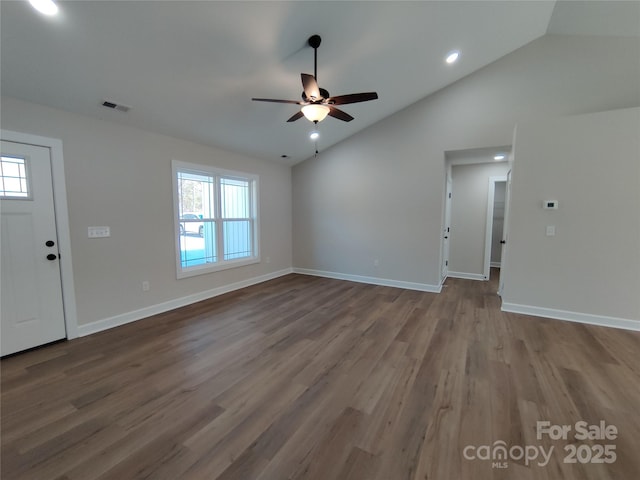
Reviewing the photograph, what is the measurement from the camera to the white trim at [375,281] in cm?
510

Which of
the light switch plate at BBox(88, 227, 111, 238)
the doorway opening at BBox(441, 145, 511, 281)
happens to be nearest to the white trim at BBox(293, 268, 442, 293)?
the doorway opening at BBox(441, 145, 511, 281)

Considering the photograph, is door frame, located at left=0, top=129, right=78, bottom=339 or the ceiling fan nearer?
the ceiling fan

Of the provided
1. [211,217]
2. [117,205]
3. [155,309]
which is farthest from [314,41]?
[155,309]

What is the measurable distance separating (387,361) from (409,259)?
2.89m

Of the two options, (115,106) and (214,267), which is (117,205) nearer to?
(115,106)

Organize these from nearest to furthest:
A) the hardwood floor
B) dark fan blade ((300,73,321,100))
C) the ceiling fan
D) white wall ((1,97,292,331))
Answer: the hardwood floor, dark fan blade ((300,73,321,100)), the ceiling fan, white wall ((1,97,292,331))

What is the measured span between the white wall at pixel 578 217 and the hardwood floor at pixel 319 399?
21.4 inches

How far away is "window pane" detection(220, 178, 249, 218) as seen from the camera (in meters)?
5.06

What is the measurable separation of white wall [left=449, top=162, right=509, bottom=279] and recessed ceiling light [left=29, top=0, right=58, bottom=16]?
6434 millimetres

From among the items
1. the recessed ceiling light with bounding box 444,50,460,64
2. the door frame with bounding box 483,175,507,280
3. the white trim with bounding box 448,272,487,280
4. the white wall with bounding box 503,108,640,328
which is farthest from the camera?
the white trim with bounding box 448,272,487,280

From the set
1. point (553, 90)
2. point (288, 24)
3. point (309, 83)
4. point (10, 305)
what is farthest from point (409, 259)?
point (10, 305)

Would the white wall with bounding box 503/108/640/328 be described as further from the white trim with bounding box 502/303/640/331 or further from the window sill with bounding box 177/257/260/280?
the window sill with bounding box 177/257/260/280

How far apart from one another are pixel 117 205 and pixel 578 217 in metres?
6.01

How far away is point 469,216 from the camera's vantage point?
19.9 feet
